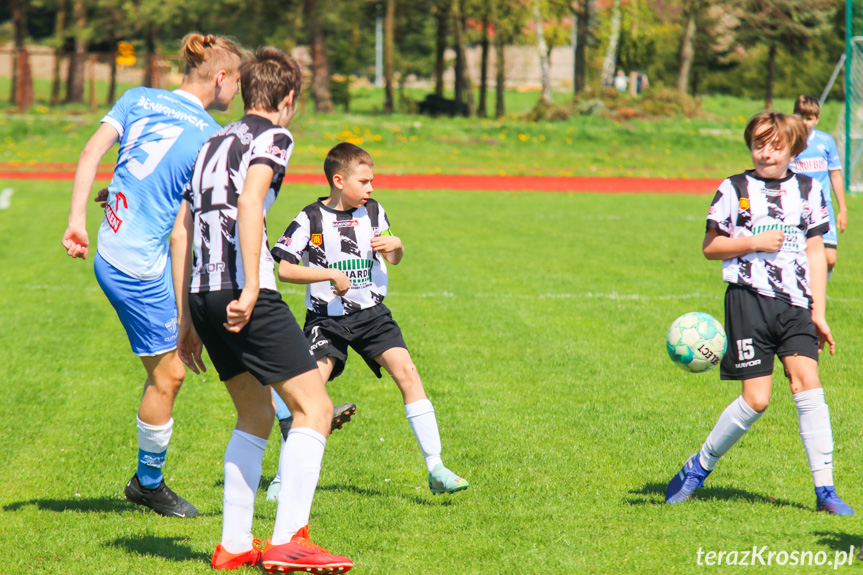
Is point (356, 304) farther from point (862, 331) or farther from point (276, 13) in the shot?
point (276, 13)

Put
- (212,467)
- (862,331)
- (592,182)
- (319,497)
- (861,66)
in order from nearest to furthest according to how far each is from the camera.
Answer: (319,497)
(212,467)
(862,331)
(861,66)
(592,182)

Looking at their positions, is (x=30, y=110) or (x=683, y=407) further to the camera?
(x=30, y=110)

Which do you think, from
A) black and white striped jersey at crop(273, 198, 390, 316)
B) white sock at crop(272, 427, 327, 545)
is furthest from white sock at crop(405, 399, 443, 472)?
white sock at crop(272, 427, 327, 545)

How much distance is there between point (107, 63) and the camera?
38906 millimetres

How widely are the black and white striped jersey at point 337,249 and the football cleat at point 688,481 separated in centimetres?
183

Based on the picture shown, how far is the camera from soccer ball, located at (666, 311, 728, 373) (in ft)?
14.6

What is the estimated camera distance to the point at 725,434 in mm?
Answer: 4277

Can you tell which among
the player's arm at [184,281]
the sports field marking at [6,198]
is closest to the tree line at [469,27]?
the sports field marking at [6,198]

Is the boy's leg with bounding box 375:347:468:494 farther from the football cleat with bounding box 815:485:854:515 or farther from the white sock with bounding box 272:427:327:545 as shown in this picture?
the football cleat with bounding box 815:485:854:515

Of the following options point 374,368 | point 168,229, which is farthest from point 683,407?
point 168,229

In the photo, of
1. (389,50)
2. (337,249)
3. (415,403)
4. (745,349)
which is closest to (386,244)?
(337,249)

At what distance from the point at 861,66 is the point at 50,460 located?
2165cm

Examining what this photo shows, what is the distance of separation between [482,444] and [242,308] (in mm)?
2588

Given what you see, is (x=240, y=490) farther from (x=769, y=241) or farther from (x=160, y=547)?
(x=769, y=241)
